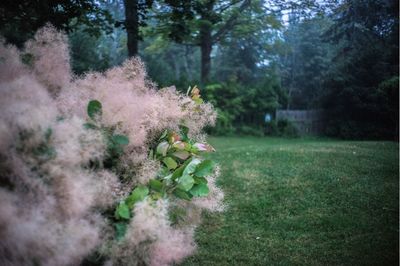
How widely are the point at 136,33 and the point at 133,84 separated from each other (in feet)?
7.44

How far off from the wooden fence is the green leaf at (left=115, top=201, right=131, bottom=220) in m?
16.4

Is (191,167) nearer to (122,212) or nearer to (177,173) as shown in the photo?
(177,173)

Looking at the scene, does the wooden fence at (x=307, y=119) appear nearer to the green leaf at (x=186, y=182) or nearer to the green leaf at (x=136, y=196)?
the green leaf at (x=186, y=182)

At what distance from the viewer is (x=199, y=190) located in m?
2.24

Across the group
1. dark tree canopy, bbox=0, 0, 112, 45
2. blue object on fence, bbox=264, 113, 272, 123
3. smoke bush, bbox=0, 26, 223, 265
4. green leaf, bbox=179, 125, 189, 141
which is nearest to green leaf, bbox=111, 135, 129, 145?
smoke bush, bbox=0, 26, 223, 265

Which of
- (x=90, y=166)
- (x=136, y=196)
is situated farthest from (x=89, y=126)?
(x=136, y=196)

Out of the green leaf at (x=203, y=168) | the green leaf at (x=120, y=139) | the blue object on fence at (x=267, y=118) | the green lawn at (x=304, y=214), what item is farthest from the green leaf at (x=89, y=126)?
the blue object on fence at (x=267, y=118)

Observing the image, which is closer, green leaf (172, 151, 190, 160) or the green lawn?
green leaf (172, 151, 190, 160)

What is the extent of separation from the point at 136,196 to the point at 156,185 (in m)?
0.15

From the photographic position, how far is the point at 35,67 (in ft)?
7.71

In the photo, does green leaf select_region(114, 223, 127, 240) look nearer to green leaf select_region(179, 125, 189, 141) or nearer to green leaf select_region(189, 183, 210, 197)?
green leaf select_region(189, 183, 210, 197)

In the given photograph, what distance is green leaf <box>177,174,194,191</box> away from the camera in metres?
2.18

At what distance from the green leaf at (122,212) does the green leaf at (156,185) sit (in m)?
0.22

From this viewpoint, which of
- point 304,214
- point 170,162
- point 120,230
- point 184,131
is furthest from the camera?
point 304,214
